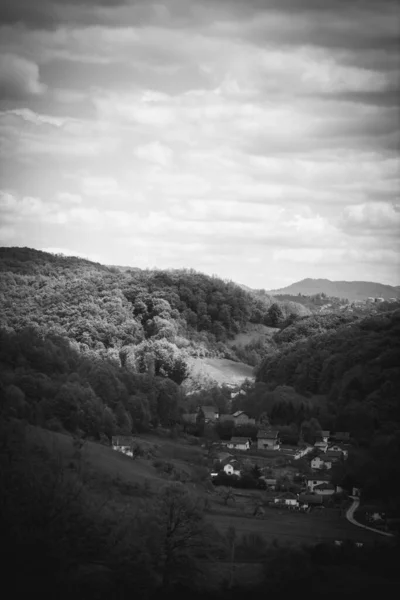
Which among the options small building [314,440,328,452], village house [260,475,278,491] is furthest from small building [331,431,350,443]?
village house [260,475,278,491]

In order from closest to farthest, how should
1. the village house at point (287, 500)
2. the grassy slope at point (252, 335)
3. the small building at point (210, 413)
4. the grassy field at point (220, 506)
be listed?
the grassy field at point (220, 506)
the village house at point (287, 500)
the small building at point (210, 413)
the grassy slope at point (252, 335)

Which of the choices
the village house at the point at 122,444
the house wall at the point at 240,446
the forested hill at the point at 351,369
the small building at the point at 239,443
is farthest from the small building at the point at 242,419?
the village house at the point at 122,444

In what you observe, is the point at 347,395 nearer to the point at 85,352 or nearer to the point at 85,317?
the point at 85,352

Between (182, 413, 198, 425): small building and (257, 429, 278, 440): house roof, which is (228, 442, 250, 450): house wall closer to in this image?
(257, 429, 278, 440): house roof

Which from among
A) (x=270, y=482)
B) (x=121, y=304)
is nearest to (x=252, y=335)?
(x=121, y=304)

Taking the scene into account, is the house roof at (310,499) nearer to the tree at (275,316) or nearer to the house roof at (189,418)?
the house roof at (189,418)

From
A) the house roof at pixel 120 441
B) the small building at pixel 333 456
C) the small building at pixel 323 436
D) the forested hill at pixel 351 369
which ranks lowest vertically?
the house roof at pixel 120 441

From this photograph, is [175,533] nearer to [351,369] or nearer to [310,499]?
[310,499]
